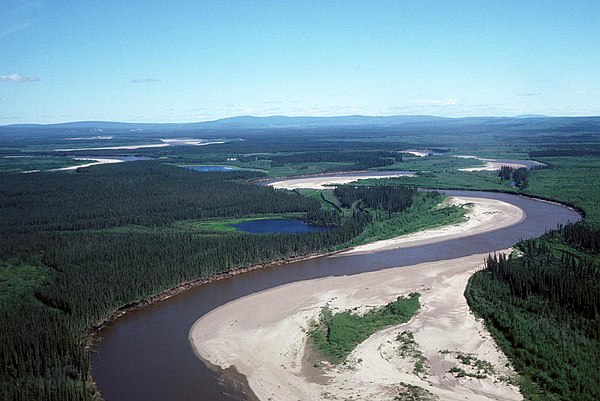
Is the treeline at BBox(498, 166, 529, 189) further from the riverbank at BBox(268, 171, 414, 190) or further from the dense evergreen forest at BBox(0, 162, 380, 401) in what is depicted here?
the dense evergreen forest at BBox(0, 162, 380, 401)

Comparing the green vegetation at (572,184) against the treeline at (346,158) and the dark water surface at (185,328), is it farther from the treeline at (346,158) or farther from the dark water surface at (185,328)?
the treeline at (346,158)

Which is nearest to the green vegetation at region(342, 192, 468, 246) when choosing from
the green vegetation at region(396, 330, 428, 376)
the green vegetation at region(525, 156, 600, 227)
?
the green vegetation at region(525, 156, 600, 227)

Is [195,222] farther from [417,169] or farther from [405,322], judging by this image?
[417,169]

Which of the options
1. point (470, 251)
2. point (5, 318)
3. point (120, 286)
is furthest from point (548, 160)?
point (5, 318)

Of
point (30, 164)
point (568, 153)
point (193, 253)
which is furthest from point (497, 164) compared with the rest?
point (30, 164)

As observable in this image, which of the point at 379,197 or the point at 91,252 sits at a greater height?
the point at 91,252

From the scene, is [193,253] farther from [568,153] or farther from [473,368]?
[568,153]
